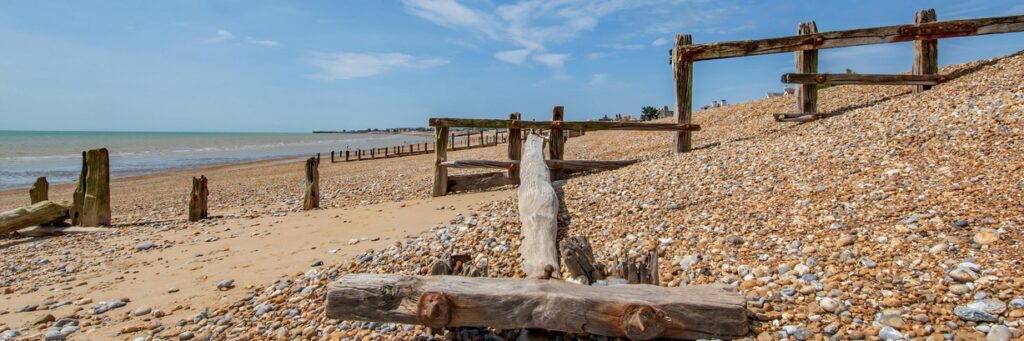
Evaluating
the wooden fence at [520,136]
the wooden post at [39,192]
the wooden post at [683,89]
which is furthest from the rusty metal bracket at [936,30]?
the wooden post at [39,192]

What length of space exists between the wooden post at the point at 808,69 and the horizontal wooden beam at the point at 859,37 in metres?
0.36

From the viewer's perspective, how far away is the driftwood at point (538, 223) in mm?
3801

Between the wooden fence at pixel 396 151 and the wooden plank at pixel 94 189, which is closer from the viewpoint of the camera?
the wooden plank at pixel 94 189

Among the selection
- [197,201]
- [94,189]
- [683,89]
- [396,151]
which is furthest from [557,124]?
[396,151]

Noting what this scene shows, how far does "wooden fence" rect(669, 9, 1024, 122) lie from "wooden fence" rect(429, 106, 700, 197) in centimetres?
109

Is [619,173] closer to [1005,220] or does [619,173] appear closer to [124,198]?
[1005,220]

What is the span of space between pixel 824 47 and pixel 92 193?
1432 centimetres

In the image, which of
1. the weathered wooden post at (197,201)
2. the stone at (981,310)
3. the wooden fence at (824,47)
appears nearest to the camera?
the stone at (981,310)

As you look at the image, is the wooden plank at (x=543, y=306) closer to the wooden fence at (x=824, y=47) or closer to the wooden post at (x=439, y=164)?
the wooden post at (x=439, y=164)

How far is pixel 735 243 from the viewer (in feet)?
13.9

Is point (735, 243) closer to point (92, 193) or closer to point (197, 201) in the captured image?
point (197, 201)

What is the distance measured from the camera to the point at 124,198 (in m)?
16.4

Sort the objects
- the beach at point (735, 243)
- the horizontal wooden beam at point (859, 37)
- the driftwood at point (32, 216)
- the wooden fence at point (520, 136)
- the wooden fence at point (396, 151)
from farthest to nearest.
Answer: the wooden fence at point (396, 151), the wooden fence at point (520, 136), the driftwood at point (32, 216), the horizontal wooden beam at point (859, 37), the beach at point (735, 243)

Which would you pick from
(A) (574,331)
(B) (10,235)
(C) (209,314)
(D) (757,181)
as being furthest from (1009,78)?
(B) (10,235)
